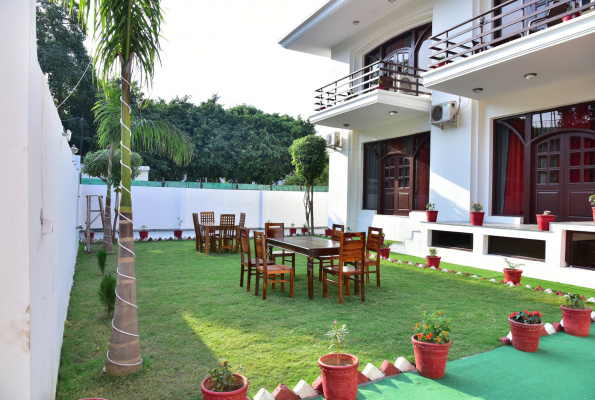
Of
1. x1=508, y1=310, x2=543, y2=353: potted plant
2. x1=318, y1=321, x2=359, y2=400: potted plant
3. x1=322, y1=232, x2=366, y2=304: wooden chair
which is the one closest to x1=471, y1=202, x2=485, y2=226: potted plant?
x1=322, y1=232, x2=366, y2=304: wooden chair

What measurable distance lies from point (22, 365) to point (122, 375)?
61.4 inches

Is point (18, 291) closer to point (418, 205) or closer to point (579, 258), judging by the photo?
point (579, 258)

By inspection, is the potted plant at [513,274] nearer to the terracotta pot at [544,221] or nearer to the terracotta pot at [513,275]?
the terracotta pot at [513,275]

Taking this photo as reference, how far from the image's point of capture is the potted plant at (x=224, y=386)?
7.45 ft

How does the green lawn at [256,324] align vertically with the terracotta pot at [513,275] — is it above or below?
below

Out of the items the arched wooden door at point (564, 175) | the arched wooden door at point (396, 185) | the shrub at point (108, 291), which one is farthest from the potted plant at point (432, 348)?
the arched wooden door at point (396, 185)

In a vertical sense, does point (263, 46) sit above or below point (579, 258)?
above

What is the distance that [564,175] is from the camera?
750 cm

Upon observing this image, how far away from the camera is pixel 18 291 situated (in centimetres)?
157

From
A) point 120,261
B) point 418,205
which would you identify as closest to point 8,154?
point 120,261

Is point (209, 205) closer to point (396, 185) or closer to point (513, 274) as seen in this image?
point (396, 185)

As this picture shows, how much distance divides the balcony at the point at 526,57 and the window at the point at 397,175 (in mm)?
2452

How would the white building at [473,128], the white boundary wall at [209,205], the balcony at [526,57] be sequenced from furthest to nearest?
the white boundary wall at [209,205]
the white building at [473,128]
the balcony at [526,57]

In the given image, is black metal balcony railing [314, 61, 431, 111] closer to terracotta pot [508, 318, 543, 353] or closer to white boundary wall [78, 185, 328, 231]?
white boundary wall [78, 185, 328, 231]
